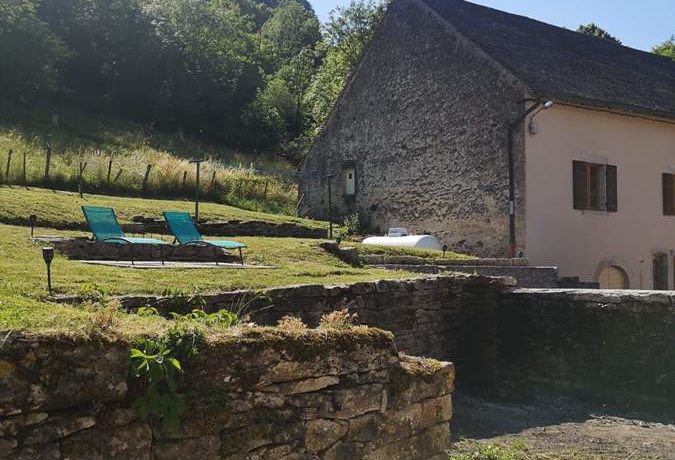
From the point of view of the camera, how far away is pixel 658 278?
21.4 m

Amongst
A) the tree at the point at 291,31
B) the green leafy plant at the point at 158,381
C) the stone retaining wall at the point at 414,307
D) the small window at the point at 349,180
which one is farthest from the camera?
the tree at the point at 291,31

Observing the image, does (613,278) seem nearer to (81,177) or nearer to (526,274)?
(526,274)

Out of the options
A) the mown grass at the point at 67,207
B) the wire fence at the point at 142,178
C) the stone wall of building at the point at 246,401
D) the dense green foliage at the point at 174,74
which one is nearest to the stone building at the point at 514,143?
the wire fence at the point at 142,178

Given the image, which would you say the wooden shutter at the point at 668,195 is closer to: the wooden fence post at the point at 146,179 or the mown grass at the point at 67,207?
the mown grass at the point at 67,207

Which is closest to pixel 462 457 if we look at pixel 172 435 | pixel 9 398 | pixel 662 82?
pixel 172 435

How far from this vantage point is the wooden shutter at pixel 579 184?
63.3 ft

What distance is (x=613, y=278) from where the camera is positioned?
2036 cm

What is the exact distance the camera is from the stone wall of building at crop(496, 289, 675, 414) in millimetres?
10117

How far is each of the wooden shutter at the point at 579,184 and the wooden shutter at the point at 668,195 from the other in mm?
3661

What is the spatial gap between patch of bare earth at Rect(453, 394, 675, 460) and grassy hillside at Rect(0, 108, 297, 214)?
1428 centimetres

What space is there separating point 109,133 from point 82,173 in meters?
14.5

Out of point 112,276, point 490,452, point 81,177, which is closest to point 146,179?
point 81,177

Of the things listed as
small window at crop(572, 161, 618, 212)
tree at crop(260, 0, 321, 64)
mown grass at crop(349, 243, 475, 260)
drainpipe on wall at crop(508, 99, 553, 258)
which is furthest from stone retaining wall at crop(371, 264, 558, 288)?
tree at crop(260, 0, 321, 64)

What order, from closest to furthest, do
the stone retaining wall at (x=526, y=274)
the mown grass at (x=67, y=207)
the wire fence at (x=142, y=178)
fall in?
1. the mown grass at (x=67, y=207)
2. the stone retaining wall at (x=526, y=274)
3. the wire fence at (x=142, y=178)
